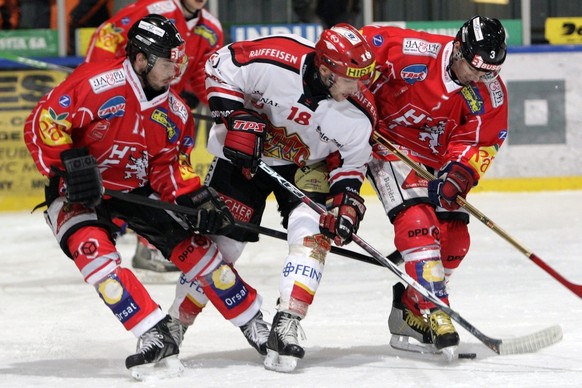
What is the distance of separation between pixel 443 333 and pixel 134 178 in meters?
1.12

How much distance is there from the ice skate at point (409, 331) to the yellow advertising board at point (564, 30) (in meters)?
4.16

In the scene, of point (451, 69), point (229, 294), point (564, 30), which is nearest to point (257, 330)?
point (229, 294)

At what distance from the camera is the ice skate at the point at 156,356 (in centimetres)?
379

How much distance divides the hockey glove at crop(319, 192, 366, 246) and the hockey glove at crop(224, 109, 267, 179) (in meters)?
0.29

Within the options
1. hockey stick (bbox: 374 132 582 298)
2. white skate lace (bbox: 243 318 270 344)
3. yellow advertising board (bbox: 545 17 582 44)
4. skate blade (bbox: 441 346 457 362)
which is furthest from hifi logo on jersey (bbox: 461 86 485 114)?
yellow advertising board (bbox: 545 17 582 44)

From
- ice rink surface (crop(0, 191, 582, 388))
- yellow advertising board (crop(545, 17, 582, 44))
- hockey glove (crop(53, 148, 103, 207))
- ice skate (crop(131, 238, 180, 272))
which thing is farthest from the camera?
yellow advertising board (crop(545, 17, 582, 44))

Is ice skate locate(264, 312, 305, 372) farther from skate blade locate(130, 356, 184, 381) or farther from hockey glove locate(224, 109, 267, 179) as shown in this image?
hockey glove locate(224, 109, 267, 179)

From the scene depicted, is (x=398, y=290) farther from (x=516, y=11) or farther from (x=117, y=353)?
(x=516, y=11)

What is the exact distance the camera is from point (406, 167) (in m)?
4.32

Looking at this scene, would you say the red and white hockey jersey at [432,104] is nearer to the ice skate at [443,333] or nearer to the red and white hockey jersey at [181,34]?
the ice skate at [443,333]

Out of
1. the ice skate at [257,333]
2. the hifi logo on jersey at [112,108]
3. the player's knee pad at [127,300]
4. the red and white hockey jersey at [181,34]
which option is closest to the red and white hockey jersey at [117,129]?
the hifi logo on jersey at [112,108]

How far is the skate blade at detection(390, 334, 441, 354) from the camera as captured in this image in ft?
13.9

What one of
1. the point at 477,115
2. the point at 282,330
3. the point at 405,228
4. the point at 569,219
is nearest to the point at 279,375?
the point at 282,330

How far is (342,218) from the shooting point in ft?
13.2
